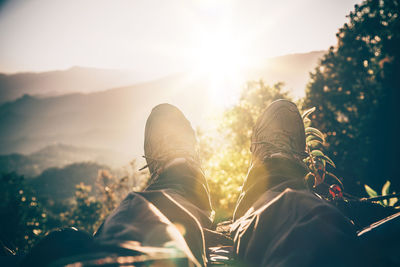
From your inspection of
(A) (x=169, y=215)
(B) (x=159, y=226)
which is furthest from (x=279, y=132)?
(B) (x=159, y=226)

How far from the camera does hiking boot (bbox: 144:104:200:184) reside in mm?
2459

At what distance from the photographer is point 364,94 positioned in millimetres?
13242

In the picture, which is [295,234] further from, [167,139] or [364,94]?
[364,94]

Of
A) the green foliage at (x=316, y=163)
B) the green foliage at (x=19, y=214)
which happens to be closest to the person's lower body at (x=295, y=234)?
the green foliage at (x=316, y=163)

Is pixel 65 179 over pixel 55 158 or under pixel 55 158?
over

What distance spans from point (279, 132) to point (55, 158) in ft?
621

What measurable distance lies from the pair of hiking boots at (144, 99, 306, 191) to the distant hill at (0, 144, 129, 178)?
142 metres

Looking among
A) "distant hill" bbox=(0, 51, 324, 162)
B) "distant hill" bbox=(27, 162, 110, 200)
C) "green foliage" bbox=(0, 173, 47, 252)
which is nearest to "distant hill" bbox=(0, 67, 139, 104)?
"distant hill" bbox=(0, 51, 324, 162)

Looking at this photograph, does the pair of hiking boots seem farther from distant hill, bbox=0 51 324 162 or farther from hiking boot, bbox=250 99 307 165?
distant hill, bbox=0 51 324 162

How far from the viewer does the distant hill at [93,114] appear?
465ft

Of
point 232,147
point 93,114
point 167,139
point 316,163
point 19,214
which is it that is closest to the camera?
point 316,163

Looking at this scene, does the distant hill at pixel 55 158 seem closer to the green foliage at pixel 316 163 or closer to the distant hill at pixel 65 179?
the distant hill at pixel 65 179

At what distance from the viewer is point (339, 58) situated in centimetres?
→ 1405

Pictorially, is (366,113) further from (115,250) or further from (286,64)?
(286,64)
